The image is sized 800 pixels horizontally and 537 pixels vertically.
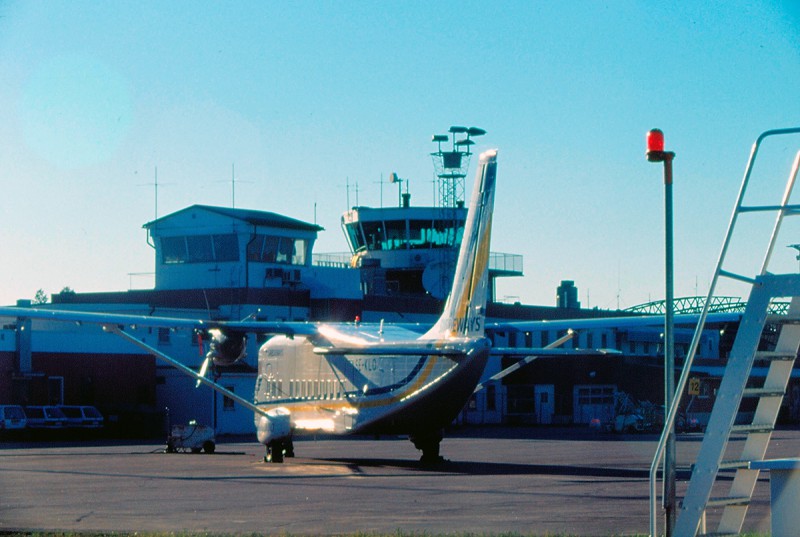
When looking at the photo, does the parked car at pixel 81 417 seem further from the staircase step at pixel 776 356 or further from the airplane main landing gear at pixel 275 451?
the staircase step at pixel 776 356

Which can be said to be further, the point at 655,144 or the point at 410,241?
the point at 410,241

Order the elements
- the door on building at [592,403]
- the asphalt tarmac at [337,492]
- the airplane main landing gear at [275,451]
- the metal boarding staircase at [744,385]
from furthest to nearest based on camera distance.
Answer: the door on building at [592,403] → the airplane main landing gear at [275,451] → the asphalt tarmac at [337,492] → the metal boarding staircase at [744,385]

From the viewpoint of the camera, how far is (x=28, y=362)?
51344mm

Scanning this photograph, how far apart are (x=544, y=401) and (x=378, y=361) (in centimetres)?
4423

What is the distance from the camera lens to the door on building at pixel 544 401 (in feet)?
236

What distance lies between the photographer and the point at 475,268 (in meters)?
28.5

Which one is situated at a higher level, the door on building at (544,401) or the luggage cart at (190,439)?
the luggage cart at (190,439)

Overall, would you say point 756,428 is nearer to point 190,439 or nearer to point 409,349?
point 409,349

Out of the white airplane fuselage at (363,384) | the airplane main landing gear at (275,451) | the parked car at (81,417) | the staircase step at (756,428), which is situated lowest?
the parked car at (81,417)

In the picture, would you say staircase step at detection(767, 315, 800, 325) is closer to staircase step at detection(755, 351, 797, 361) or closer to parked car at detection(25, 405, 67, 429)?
staircase step at detection(755, 351, 797, 361)

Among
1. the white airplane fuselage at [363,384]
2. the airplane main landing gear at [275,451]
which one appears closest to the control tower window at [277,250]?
the white airplane fuselage at [363,384]

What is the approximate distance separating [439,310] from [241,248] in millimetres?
14114

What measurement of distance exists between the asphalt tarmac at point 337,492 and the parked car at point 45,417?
10.6 m

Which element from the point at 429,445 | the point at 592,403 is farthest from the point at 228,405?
the point at 592,403
